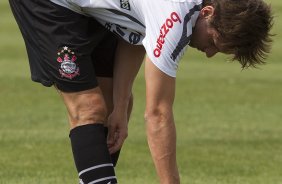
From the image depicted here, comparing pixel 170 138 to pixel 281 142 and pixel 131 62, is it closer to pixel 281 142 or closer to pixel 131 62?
pixel 131 62

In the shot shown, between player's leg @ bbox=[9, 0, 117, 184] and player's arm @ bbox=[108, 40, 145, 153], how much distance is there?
1.84ft

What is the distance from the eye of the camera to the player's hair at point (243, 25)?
6.54m

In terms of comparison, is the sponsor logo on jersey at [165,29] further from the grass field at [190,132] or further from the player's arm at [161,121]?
the grass field at [190,132]

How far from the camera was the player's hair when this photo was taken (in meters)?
6.54

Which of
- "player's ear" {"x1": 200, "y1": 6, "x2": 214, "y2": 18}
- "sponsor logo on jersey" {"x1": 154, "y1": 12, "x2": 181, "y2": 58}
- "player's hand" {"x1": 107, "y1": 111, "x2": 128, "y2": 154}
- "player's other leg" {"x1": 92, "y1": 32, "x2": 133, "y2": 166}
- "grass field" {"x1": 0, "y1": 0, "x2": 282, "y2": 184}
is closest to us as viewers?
"sponsor logo on jersey" {"x1": 154, "y1": 12, "x2": 181, "y2": 58}

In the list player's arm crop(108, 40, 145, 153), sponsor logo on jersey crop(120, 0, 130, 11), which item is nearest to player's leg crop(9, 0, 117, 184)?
sponsor logo on jersey crop(120, 0, 130, 11)

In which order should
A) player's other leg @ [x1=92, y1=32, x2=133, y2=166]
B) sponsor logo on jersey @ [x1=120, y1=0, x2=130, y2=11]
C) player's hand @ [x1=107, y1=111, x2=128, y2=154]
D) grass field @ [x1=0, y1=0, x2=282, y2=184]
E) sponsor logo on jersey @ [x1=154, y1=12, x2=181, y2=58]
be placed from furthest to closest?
grass field @ [x1=0, y1=0, x2=282, y2=184]
player's hand @ [x1=107, y1=111, x2=128, y2=154]
player's other leg @ [x1=92, y1=32, x2=133, y2=166]
sponsor logo on jersey @ [x1=120, y1=0, x2=130, y2=11]
sponsor logo on jersey @ [x1=154, y1=12, x2=181, y2=58]

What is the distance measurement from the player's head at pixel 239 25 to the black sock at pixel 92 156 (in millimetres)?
946

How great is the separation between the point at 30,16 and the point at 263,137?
646 centimetres

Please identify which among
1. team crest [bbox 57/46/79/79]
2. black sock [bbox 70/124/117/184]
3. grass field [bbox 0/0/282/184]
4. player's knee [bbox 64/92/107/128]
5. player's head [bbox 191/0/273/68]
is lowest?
grass field [bbox 0/0/282/184]

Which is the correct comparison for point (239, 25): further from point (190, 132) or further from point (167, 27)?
point (190, 132)

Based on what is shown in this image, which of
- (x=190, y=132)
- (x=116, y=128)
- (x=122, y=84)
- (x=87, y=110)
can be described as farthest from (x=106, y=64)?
(x=190, y=132)

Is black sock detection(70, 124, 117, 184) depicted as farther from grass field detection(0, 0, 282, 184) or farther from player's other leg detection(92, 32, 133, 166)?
grass field detection(0, 0, 282, 184)

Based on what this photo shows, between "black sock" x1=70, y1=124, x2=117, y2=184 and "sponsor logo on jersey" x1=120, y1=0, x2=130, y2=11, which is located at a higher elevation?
"sponsor logo on jersey" x1=120, y1=0, x2=130, y2=11
